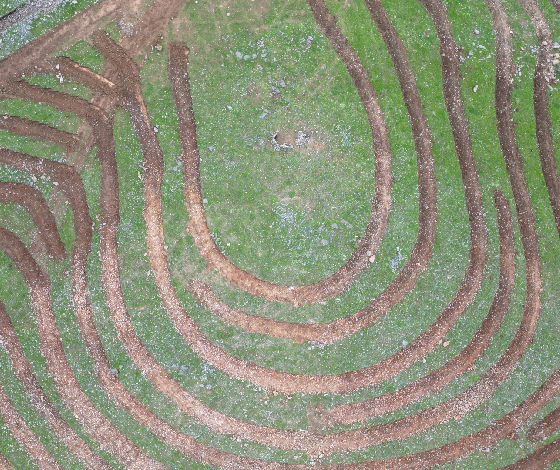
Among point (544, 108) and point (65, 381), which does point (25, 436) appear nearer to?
point (65, 381)

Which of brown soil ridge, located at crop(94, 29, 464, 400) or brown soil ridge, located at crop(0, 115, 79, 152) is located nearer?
brown soil ridge, located at crop(94, 29, 464, 400)

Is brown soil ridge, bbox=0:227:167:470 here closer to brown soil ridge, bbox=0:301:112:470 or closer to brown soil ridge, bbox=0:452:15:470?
brown soil ridge, bbox=0:301:112:470

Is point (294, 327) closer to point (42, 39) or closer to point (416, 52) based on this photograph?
point (416, 52)

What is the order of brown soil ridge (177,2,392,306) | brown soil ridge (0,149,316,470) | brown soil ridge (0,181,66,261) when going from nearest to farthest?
brown soil ridge (0,149,316,470), brown soil ridge (177,2,392,306), brown soil ridge (0,181,66,261)

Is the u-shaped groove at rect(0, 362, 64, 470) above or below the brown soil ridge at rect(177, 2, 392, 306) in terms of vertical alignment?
below

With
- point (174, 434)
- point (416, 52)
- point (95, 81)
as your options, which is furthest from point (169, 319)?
point (416, 52)

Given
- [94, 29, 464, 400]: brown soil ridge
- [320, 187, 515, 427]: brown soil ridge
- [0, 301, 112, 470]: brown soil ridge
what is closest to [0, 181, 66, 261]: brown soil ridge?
[94, 29, 464, 400]: brown soil ridge

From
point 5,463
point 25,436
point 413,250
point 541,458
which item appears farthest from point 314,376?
point 5,463
